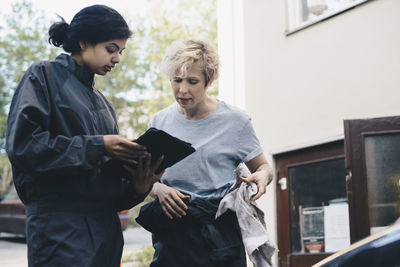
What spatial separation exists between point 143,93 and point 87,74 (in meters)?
20.1

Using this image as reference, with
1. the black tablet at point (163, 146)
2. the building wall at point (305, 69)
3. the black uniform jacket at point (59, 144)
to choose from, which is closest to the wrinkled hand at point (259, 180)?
the black tablet at point (163, 146)

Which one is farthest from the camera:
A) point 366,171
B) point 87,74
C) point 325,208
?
point 325,208

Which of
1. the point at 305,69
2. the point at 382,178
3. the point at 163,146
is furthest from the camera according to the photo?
the point at 305,69

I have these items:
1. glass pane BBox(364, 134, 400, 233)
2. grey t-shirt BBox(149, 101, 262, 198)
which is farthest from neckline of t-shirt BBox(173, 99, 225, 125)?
glass pane BBox(364, 134, 400, 233)

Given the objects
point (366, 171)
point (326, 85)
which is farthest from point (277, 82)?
point (366, 171)

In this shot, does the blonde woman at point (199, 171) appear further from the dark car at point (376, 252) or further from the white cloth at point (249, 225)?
the dark car at point (376, 252)

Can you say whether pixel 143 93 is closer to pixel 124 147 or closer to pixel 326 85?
pixel 326 85

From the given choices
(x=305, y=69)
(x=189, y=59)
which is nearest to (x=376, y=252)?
(x=189, y=59)

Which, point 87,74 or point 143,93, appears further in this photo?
point 143,93

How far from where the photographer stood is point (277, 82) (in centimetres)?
923

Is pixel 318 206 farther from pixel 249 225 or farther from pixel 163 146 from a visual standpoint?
pixel 163 146

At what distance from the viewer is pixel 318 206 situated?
8383mm

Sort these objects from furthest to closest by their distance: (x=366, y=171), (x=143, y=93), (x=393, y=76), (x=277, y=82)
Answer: (x=143, y=93), (x=277, y=82), (x=393, y=76), (x=366, y=171)

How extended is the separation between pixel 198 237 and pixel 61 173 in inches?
36.5
